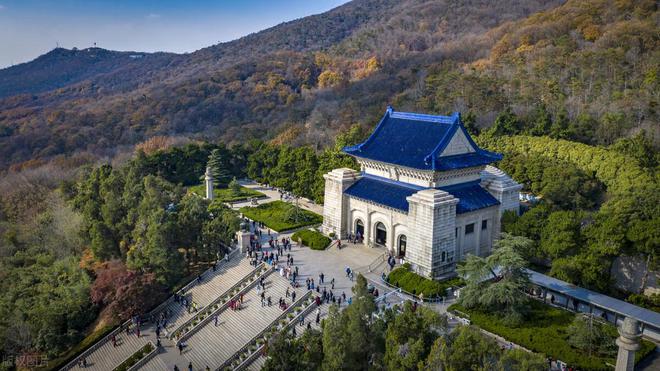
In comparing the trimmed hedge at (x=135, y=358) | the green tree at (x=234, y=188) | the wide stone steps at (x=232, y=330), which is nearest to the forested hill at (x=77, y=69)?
the green tree at (x=234, y=188)

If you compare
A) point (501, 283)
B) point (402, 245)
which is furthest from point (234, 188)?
point (501, 283)

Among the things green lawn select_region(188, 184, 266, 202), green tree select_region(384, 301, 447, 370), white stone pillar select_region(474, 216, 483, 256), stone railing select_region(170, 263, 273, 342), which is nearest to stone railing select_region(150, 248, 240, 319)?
stone railing select_region(170, 263, 273, 342)

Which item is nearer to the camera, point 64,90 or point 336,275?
point 336,275

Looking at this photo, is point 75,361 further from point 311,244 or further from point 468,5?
point 468,5

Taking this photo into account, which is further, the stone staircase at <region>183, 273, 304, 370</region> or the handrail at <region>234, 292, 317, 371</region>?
the stone staircase at <region>183, 273, 304, 370</region>

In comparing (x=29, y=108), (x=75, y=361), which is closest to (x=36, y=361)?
(x=75, y=361)

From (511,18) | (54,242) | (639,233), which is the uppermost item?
(511,18)

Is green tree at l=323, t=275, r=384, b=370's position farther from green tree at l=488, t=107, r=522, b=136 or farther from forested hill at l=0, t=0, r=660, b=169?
forested hill at l=0, t=0, r=660, b=169
